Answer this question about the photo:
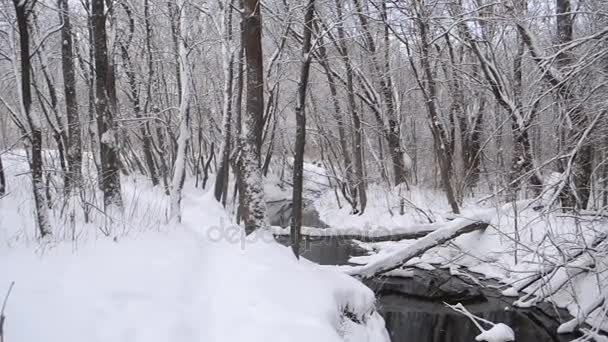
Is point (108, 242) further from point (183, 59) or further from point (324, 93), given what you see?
point (324, 93)

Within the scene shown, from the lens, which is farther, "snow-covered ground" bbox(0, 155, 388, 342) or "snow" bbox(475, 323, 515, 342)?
"snow" bbox(475, 323, 515, 342)

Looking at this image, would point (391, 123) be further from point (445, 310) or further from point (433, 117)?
point (445, 310)

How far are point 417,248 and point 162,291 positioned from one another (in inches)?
276

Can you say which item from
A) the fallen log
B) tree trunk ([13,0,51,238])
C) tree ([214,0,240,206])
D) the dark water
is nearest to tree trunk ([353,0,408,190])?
the fallen log

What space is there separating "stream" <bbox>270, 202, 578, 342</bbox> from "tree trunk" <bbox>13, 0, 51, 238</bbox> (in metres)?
5.66

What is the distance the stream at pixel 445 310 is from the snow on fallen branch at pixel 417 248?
0.49 m

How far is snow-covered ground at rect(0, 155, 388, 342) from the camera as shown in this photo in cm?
374

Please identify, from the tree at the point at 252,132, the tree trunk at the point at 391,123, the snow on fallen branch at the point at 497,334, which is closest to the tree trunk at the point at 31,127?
the tree at the point at 252,132

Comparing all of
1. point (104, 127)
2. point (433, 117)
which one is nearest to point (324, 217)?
point (433, 117)

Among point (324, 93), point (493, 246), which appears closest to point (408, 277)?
point (493, 246)

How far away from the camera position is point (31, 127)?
6164 millimetres

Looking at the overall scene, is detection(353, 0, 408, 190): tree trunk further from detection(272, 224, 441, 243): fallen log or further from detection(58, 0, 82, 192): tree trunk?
detection(58, 0, 82, 192): tree trunk

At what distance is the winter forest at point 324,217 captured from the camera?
4562mm

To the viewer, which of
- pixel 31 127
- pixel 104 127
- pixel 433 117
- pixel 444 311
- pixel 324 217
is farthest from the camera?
pixel 324 217
